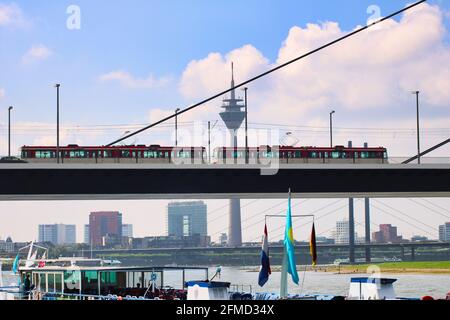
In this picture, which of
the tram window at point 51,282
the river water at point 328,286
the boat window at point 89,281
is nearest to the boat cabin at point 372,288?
the boat window at point 89,281

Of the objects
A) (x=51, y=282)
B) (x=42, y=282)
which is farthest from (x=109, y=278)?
(x=42, y=282)

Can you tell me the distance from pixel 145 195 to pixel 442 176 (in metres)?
23.7

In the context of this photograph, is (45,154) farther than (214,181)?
Yes

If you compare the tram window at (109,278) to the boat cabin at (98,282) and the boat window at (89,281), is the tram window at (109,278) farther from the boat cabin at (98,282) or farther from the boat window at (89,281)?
the boat window at (89,281)

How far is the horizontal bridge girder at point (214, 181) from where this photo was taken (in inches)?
2365

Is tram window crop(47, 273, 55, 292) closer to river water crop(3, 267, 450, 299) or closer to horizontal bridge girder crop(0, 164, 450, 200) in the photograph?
river water crop(3, 267, 450, 299)

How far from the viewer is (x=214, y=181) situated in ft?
206

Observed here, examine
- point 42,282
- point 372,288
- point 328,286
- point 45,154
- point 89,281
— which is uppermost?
point 45,154

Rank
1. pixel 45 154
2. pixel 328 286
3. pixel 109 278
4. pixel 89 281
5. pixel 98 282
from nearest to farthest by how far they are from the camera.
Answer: pixel 98 282, pixel 89 281, pixel 109 278, pixel 328 286, pixel 45 154

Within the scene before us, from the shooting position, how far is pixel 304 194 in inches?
2562

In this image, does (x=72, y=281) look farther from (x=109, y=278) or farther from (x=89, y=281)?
(x=109, y=278)

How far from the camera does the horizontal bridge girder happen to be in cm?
6006

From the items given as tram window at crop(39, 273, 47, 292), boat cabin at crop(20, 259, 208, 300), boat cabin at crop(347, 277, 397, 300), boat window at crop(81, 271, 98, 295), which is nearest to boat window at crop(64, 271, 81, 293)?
boat cabin at crop(20, 259, 208, 300)
